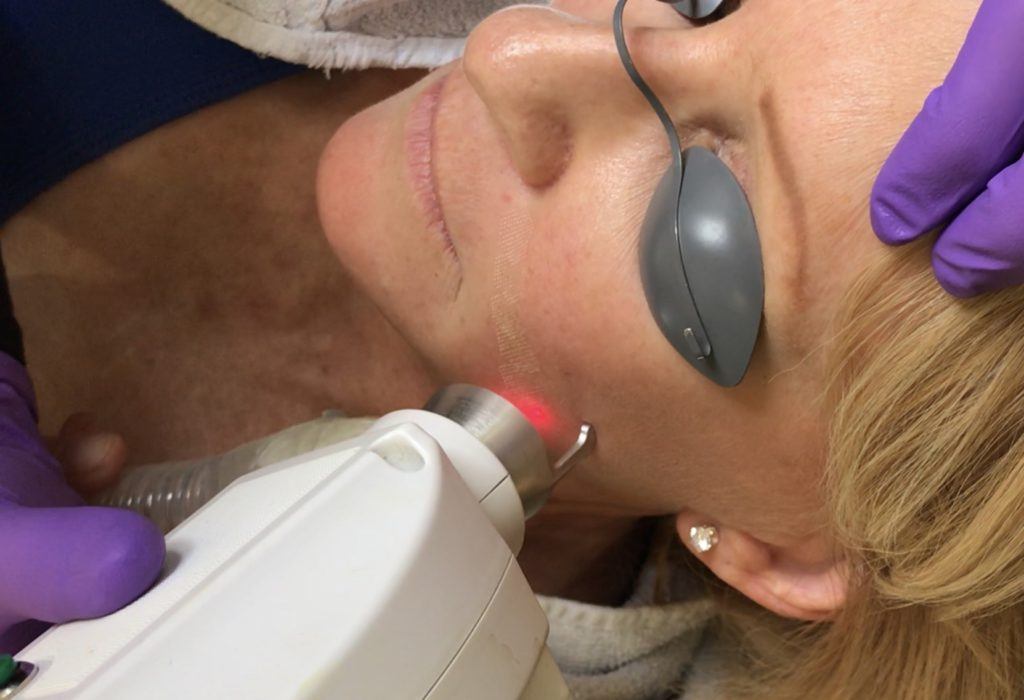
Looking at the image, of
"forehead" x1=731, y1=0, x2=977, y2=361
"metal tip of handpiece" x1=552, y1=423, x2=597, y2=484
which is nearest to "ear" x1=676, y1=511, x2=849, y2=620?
"metal tip of handpiece" x1=552, y1=423, x2=597, y2=484

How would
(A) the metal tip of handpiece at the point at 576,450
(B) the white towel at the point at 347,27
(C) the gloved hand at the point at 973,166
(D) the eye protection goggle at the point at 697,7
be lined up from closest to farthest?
(C) the gloved hand at the point at 973,166, (D) the eye protection goggle at the point at 697,7, (A) the metal tip of handpiece at the point at 576,450, (B) the white towel at the point at 347,27

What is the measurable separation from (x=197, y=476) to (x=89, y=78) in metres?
0.43

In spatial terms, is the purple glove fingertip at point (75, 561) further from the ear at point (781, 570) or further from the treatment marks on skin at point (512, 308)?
the ear at point (781, 570)

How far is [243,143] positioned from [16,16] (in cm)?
27

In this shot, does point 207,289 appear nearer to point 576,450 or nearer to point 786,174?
point 576,450

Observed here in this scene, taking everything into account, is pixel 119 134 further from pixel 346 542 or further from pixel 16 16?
pixel 346 542

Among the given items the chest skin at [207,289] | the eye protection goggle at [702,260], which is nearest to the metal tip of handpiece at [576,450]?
the eye protection goggle at [702,260]

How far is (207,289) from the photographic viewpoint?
116 centimetres

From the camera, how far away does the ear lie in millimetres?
939

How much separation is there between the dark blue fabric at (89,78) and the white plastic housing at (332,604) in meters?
0.52

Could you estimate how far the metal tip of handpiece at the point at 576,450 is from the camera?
2.88 ft

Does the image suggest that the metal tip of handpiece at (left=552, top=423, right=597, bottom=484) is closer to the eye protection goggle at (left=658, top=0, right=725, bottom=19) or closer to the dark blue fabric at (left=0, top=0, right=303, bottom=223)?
the eye protection goggle at (left=658, top=0, right=725, bottom=19)

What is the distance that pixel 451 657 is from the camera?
608 mm

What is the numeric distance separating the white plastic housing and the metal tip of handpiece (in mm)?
194
